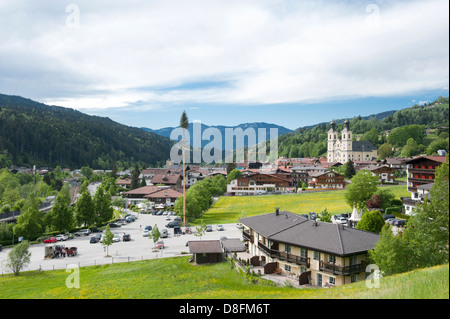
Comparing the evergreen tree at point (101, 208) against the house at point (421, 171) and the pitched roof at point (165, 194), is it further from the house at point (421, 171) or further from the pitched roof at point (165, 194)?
the house at point (421, 171)

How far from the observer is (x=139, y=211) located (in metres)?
67.4

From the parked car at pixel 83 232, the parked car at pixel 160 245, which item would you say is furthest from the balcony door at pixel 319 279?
the parked car at pixel 83 232

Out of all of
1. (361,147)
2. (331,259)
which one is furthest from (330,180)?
(361,147)

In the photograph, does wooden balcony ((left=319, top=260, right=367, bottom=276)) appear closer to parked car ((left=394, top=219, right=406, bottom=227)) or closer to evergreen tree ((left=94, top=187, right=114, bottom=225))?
parked car ((left=394, top=219, right=406, bottom=227))

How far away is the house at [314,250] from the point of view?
22.3 m

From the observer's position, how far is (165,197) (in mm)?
72188

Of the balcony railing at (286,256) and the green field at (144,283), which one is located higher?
the balcony railing at (286,256)

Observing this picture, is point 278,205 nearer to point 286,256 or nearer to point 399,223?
point 399,223

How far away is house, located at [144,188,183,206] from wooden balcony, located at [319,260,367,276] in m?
51.4

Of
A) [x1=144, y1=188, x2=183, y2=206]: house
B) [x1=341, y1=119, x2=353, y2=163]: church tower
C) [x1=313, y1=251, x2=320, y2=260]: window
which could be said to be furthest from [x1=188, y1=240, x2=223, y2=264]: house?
[x1=341, y1=119, x2=353, y2=163]: church tower

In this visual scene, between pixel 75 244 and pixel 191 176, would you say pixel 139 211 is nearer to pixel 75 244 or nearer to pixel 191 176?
pixel 75 244

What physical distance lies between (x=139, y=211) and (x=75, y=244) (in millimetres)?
27354

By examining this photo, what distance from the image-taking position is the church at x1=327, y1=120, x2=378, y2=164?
139750mm

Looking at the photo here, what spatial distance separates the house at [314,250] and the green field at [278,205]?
69.1ft
